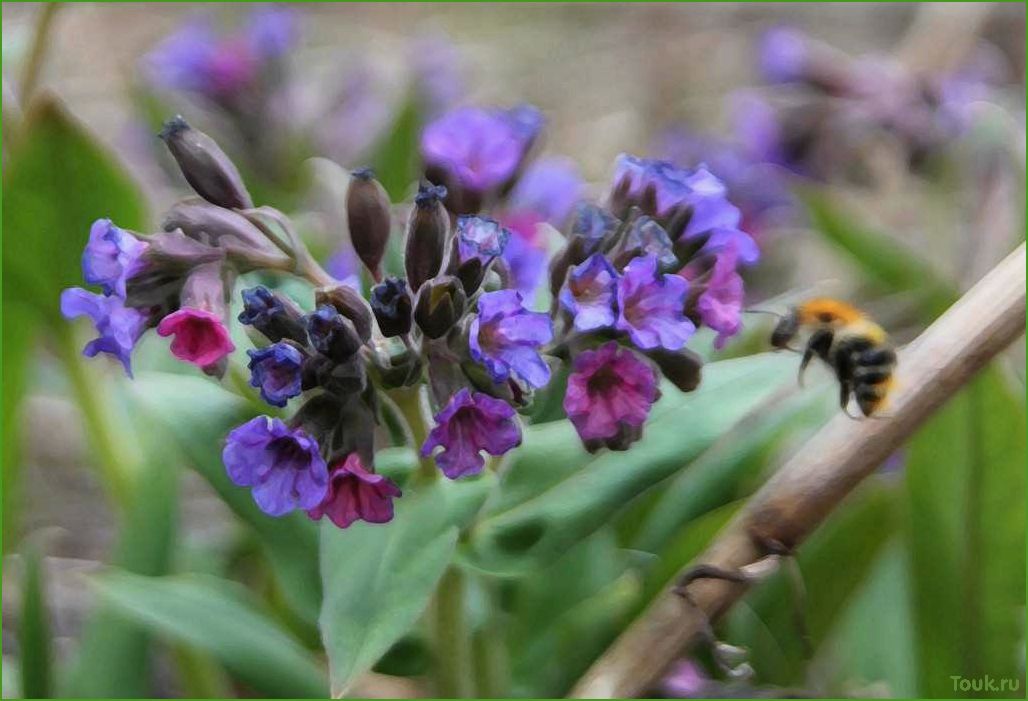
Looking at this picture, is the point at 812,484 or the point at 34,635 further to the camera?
the point at 34,635

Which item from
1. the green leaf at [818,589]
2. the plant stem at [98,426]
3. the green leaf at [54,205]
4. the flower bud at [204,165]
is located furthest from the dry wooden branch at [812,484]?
the green leaf at [54,205]

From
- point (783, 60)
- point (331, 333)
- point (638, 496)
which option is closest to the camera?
point (331, 333)

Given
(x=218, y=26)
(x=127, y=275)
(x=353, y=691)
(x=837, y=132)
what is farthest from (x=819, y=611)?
(x=218, y=26)

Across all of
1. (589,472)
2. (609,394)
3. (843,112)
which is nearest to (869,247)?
(843,112)

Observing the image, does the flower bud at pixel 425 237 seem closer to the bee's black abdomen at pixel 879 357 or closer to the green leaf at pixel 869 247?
the bee's black abdomen at pixel 879 357

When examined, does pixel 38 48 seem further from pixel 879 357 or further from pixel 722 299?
pixel 879 357

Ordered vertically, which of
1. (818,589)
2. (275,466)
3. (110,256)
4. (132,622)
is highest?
(110,256)

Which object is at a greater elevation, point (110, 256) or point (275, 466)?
point (110, 256)
